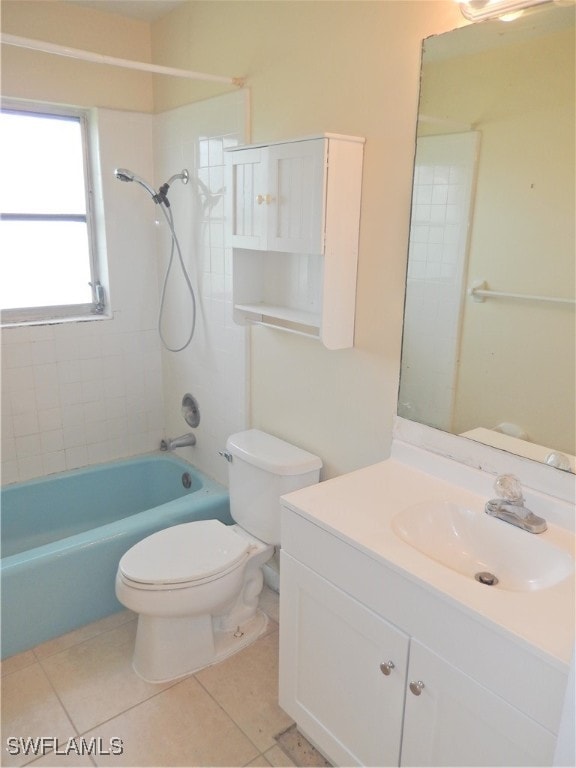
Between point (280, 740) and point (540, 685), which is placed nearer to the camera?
point (540, 685)

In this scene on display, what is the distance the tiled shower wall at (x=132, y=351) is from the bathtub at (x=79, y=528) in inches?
4.3

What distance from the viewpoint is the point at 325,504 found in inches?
58.7

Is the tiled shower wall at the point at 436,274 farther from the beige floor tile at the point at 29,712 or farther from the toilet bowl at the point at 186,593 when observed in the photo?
the beige floor tile at the point at 29,712

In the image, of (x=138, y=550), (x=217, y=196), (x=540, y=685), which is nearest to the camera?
(x=540, y=685)

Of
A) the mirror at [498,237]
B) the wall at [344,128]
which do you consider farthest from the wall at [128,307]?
the mirror at [498,237]

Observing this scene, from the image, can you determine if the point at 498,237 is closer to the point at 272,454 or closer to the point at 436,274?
the point at 436,274

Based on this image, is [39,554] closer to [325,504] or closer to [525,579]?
[325,504]

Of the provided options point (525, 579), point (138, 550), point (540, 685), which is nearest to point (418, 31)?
point (525, 579)

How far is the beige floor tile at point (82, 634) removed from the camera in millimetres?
2125

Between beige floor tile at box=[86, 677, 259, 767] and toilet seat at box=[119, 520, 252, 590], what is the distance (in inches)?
16.1

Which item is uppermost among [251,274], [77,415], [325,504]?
[251,274]

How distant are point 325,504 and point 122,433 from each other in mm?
1855

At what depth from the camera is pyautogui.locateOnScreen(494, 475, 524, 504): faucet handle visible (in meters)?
1.39

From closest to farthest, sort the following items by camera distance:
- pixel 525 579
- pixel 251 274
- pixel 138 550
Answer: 1. pixel 525 579
2. pixel 138 550
3. pixel 251 274
